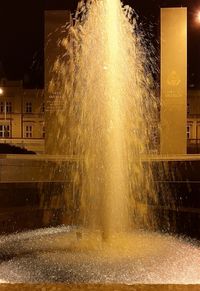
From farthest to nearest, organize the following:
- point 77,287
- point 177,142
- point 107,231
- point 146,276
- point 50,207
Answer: point 177,142, point 50,207, point 107,231, point 146,276, point 77,287

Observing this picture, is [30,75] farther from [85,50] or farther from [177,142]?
[85,50]

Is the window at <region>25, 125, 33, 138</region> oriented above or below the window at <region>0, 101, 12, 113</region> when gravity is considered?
below

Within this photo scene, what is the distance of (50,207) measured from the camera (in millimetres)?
13891

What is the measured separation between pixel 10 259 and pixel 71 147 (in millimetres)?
12624

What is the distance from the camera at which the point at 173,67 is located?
64.6ft

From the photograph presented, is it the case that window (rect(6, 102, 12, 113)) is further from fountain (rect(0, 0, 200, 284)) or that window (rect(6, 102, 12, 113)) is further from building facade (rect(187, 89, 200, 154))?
fountain (rect(0, 0, 200, 284))

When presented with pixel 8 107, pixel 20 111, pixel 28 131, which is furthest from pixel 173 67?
pixel 8 107

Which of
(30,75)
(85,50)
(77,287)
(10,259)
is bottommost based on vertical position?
(10,259)

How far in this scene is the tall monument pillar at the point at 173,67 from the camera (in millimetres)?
19516

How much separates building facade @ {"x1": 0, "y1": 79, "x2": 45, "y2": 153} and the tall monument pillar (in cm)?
3193

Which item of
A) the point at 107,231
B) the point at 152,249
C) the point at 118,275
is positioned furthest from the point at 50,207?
the point at 118,275

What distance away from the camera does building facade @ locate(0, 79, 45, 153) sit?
5159 centimetres

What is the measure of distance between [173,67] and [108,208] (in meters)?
10.2

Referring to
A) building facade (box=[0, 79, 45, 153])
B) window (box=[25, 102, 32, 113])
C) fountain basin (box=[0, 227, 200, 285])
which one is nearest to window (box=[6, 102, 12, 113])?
building facade (box=[0, 79, 45, 153])
